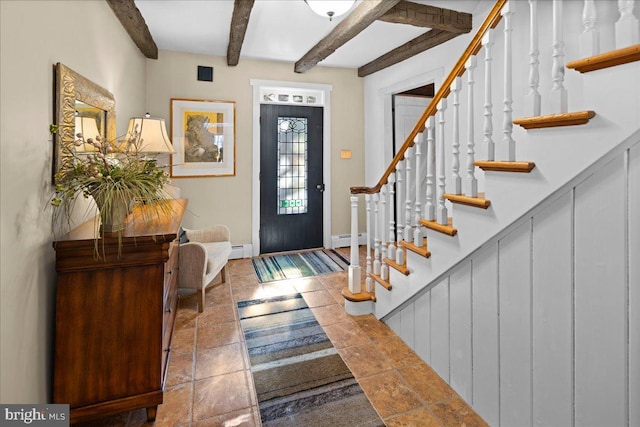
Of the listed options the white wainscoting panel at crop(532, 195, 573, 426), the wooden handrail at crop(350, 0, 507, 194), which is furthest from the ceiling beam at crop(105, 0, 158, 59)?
the white wainscoting panel at crop(532, 195, 573, 426)

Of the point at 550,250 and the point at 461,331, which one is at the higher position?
the point at 550,250

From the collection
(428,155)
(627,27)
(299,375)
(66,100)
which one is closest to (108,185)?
(66,100)

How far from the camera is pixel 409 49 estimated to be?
3795 mm

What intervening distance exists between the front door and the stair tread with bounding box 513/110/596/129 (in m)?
3.48

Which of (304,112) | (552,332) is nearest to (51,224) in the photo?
(552,332)

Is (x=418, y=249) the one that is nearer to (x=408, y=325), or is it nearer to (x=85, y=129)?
(x=408, y=325)

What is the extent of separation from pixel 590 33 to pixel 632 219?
72 cm

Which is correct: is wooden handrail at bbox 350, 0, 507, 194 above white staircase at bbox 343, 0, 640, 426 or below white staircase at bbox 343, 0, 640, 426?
above

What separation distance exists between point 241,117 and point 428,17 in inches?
99.9

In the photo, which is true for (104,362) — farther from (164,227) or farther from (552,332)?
(552,332)

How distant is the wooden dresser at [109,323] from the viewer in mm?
1543

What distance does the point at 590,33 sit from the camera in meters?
1.30

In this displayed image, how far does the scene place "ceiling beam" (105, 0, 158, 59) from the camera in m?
2.64

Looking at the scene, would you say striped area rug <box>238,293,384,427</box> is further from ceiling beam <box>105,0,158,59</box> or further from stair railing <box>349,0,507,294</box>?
ceiling beam <box>105,0,158,59</box>
